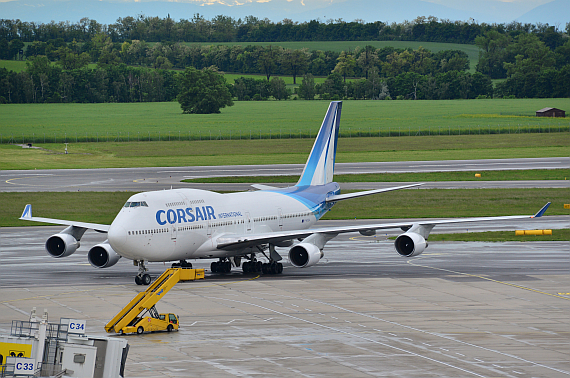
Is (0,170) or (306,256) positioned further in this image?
(0,170)

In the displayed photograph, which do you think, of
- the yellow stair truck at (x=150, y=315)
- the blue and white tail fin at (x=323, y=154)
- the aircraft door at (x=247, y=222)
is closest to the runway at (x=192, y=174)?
the blue and white tail fin at (x=323, y=154)

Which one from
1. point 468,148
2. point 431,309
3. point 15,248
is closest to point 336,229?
point 431,309

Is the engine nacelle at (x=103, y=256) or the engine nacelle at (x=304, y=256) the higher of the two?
the engine nacelle at (x=304, y=256)

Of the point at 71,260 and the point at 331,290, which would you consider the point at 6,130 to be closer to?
the point at 71,260

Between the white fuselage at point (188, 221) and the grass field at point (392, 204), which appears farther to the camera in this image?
the grass field at point (392, 204)

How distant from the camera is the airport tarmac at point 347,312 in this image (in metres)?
24.4

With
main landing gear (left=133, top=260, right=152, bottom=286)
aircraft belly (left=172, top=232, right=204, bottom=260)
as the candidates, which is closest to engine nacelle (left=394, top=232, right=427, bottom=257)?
aircraft belly (left=172, top=232, right=204, bottom=260)

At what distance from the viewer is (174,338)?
2800 centimetres

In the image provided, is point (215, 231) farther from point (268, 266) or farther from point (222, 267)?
point (268, 266)

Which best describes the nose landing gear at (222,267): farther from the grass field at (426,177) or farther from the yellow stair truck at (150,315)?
the grass field at (426,177)

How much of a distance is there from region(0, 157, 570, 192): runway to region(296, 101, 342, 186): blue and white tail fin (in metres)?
32.5

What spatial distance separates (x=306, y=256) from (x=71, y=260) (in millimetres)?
18353

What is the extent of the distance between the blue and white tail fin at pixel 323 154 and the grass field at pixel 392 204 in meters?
16.1

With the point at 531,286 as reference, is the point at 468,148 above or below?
above
